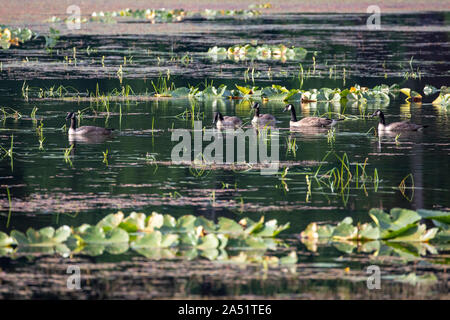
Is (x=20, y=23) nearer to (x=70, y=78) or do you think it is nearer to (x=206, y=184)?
(x=70, y=78)

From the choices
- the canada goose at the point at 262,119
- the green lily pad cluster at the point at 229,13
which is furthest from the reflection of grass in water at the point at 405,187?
the green lily pad cluster at the point at 229,13

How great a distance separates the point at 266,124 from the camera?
17391mm

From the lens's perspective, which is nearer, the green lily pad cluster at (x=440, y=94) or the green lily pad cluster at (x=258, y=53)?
the green lily pad cluster at (x=440, y=94)

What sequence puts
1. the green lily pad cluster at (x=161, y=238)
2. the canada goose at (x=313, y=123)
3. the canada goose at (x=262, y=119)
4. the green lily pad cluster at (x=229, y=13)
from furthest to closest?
the green lily pad cluster at (x=229, y=13) → the canada goose at (x=262, y=119) → the canada goose at (x=313, y=123) → the green lily pad cluster at (x=161, y=238)

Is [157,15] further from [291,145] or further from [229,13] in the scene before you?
[291,145]

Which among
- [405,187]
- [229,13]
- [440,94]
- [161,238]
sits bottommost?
[161,238]

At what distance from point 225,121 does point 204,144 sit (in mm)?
1768

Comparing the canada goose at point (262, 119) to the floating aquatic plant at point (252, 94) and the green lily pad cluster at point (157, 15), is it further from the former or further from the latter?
the green lily pad cluster at point (157, 15)

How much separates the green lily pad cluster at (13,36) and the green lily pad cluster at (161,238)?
2469cm

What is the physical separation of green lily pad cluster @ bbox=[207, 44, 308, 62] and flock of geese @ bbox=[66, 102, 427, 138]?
1185cm

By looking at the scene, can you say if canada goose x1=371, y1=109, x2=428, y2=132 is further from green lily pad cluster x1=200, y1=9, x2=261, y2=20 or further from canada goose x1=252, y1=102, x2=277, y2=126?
green lily pad cluster x1=200, y1=9, x2=261, y2=20

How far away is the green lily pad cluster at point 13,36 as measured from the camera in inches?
1351

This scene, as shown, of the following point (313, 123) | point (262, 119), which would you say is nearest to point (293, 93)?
point (262, 119)
